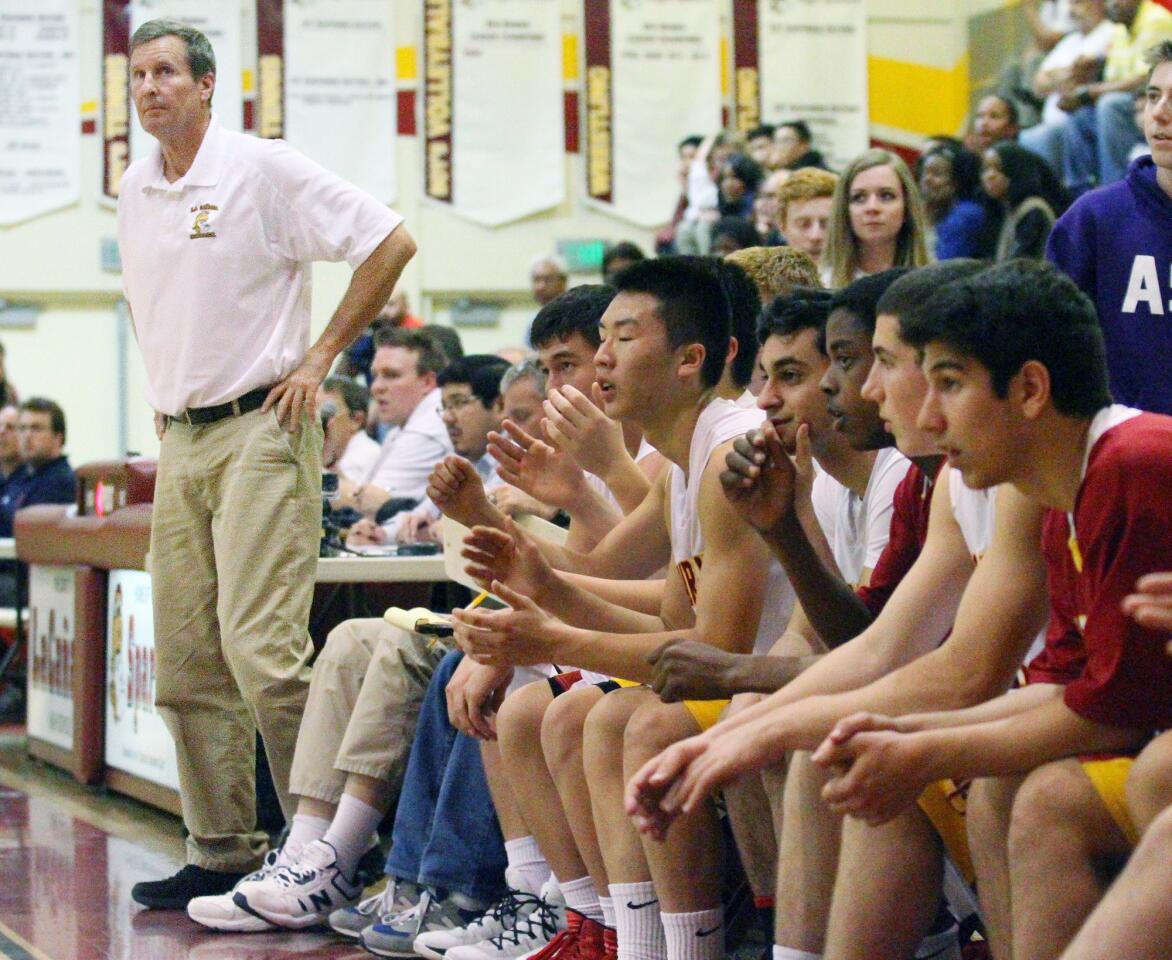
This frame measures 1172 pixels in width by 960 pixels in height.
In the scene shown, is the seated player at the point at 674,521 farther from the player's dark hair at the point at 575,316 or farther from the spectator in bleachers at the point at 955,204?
the spectator in bleachers at the point at 955,204

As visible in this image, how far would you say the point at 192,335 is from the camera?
3.98 meters

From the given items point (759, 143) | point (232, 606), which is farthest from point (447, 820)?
point (759, 143)

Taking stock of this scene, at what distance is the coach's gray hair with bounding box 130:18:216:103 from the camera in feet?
13.2

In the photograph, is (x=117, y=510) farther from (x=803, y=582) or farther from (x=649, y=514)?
(x=803, y=582)

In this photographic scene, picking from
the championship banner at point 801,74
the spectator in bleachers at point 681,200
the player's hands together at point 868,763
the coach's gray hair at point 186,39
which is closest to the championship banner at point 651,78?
the championship banner at point 801,74

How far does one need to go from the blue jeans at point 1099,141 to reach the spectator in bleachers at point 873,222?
11.8 ft

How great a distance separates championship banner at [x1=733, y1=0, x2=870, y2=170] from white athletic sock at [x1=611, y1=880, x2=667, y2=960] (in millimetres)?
8884

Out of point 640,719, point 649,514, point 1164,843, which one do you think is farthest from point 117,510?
point 1164,843

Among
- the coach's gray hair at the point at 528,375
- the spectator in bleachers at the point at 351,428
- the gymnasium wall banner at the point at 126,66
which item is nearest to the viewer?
the coach's gray hair at the point at 528,375

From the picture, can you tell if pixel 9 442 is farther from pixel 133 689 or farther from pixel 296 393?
pixel 296 393

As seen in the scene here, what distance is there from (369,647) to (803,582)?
172 cm

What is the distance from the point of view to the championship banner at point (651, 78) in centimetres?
1121

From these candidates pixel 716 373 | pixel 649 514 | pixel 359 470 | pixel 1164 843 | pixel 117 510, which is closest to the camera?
pixel 1164 843

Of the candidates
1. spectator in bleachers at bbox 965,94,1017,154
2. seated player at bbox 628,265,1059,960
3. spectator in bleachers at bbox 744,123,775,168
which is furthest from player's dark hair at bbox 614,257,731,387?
spectator in bleachers at bbox 744,123,775,168
